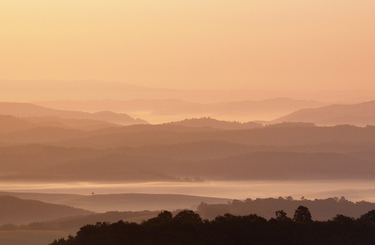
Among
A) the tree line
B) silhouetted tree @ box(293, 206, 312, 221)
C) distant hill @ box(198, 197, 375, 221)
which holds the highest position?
distant hill @ box(198, 197, 375, 221)

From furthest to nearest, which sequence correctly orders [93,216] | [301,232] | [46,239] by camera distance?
1. [93,216]
2. [46,239]
3. [301,232]

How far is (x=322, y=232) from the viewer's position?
71438mm

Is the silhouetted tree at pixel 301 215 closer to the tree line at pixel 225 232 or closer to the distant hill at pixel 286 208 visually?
the tree line at pixel 225 232

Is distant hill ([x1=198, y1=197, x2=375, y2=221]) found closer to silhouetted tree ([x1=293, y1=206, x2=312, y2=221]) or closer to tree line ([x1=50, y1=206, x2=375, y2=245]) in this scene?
silhouetted tree ([x1=293, y1=206, x2=312, y2=221])

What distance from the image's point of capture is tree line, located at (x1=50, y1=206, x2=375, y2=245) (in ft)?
220

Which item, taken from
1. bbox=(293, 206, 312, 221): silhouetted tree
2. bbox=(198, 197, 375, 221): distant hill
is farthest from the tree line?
bbox=(198, 197, 375, 221): distant hill

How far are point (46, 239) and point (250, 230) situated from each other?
226ft

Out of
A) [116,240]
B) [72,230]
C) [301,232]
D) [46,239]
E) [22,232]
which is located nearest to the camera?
[116,240]

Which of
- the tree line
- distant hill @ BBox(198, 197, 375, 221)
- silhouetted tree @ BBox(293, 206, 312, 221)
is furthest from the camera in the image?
distant hill @ BBox(198, 197, 375, 221)

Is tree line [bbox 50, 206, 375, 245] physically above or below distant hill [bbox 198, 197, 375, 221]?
below

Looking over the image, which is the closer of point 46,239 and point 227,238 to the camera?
point 227,238

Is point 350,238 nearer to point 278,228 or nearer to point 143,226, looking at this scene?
point 278,228

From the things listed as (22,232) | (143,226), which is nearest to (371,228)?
(143,226)

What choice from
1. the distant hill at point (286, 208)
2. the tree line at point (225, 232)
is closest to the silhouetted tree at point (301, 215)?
the tree line at point (225, 232)
